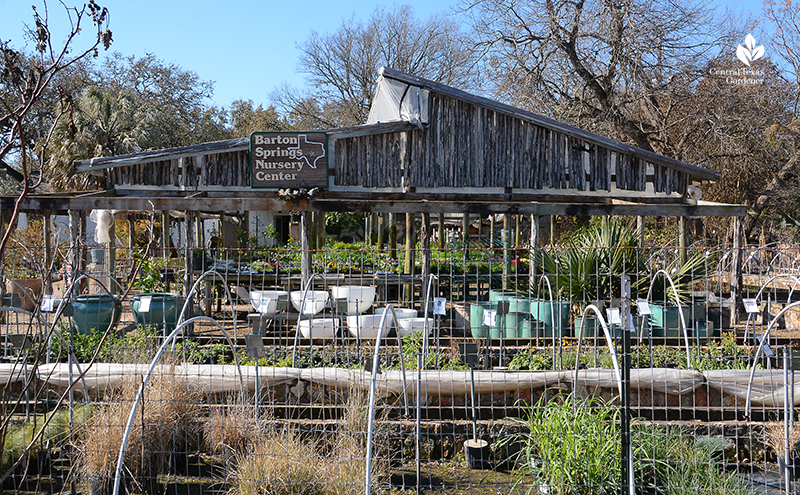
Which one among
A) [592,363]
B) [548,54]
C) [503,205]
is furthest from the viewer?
[548,54]

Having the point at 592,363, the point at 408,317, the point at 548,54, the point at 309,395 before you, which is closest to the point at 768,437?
the point at 592,363

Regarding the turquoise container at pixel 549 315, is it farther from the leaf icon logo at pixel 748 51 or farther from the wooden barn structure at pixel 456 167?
the leaf icon logo at pixel 748 51

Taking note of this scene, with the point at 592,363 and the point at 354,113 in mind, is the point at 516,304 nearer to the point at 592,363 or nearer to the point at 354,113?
the point at 592,363

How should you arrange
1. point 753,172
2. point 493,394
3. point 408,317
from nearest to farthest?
1. point 493,394
2. point 408,317
3. point 753,172

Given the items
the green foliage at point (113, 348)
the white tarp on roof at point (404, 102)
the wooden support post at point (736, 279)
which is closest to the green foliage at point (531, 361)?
the green foliage at point (113, 348)

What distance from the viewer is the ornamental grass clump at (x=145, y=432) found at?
455cm

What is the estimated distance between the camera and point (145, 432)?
4781 mm

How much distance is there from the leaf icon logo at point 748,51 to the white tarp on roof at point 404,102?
12357mm

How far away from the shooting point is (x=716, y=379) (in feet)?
19.6

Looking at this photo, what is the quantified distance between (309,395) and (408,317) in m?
3.09

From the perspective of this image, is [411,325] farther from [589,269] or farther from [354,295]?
[589,269]

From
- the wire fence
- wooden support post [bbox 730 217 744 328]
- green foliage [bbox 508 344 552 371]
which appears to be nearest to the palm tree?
the wire fence

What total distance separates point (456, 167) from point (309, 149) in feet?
9.24

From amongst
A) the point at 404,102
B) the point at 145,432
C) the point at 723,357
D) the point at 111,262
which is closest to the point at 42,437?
the point at 145,432
